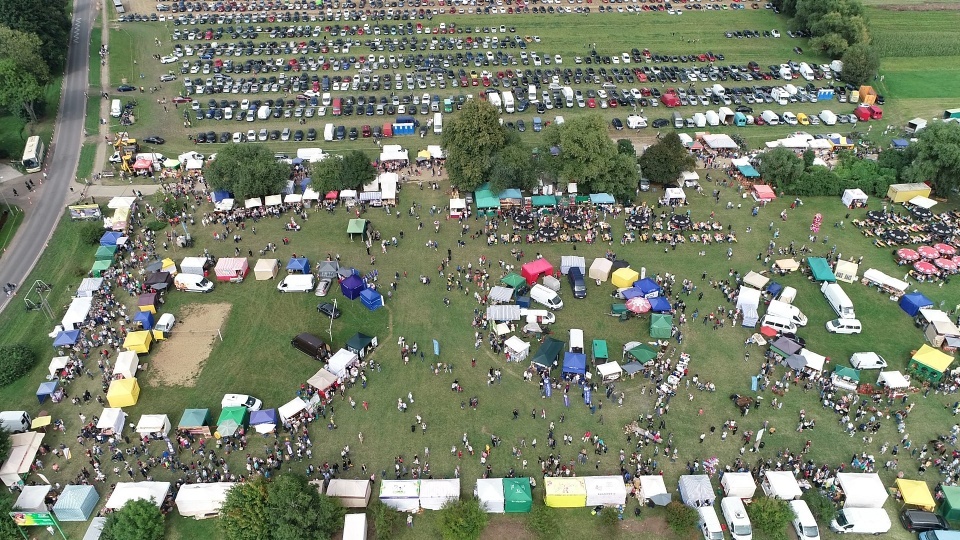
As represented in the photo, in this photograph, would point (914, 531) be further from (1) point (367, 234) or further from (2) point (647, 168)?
(1) point (367, 234)

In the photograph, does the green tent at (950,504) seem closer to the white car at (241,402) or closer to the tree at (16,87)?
the white car at (241,402)

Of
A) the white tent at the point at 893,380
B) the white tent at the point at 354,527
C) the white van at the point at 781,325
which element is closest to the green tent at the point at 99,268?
the white tent at the point at 354,527

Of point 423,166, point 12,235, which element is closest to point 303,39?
point 423,166

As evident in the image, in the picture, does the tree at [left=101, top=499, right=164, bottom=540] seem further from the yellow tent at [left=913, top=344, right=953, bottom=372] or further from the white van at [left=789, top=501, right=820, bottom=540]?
the yellow tent at [left=913, top=344, right=953, bottom=372]

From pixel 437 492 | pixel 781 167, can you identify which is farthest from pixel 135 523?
pixel 781 167

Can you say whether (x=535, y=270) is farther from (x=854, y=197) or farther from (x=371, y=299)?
(x=854, y=197)

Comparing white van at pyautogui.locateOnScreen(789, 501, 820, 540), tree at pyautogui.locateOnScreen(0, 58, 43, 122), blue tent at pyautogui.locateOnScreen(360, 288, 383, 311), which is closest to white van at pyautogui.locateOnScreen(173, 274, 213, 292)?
blue tent at pyautogui.locateOnScreen(360, 288, 383, 311)
